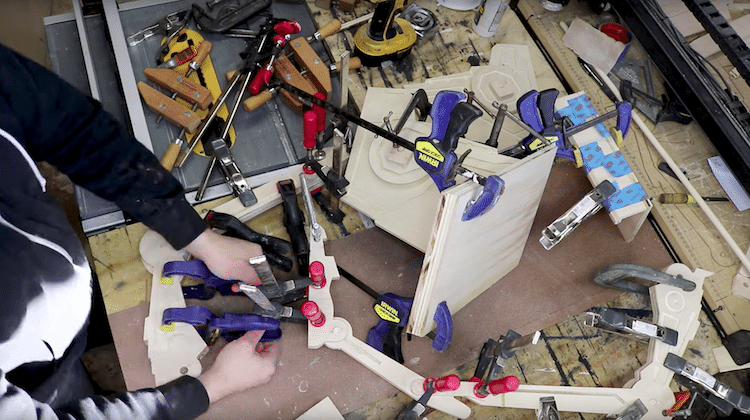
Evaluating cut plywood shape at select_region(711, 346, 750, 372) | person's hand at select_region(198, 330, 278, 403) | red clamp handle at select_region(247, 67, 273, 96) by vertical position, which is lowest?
cut plywood shape at select_region(711, 346, 750, 372)

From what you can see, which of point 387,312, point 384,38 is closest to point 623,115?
point 384,38

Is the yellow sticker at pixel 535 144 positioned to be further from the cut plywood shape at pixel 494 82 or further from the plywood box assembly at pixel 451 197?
the cut plywood shape at pixel 494 82

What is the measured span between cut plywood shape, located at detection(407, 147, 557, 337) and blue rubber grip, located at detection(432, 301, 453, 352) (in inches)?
0.8

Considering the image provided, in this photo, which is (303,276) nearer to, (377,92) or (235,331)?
(235,331)

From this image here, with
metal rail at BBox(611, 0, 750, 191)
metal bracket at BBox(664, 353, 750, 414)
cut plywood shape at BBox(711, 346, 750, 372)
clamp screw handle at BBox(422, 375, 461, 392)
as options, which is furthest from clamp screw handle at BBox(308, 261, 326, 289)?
metal rail at BBox(611, 0, 750, 191)

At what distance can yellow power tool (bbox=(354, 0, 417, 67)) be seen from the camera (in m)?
2.10

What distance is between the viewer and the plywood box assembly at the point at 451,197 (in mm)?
1634

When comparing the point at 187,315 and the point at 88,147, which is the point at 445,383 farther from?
the point at 88,147

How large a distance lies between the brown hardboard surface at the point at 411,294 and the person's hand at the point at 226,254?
14 cm

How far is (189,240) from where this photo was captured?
1660 millimetres

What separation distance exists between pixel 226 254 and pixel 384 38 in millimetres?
950

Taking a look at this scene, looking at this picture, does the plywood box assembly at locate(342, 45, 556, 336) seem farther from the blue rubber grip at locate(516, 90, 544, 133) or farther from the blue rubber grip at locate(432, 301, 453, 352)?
the blue rubber grip at locate(516, 90, 544, 133)

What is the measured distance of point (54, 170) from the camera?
2545 mm

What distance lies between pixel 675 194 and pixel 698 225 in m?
0.12
